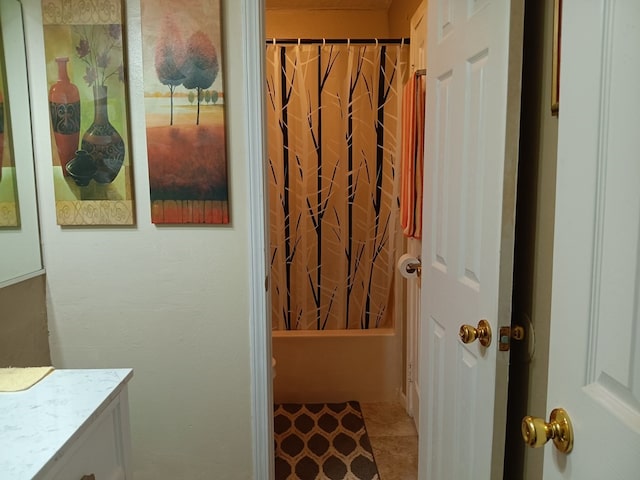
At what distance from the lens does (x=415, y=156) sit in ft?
6.31

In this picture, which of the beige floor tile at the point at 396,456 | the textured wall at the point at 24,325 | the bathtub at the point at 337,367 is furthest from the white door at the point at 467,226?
the textured wall at the point at 24,325

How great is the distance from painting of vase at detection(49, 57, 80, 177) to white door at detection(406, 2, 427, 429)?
151 cm

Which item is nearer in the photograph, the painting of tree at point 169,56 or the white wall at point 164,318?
the painting of tree at point 169,56

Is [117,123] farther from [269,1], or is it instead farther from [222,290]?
[269,1]

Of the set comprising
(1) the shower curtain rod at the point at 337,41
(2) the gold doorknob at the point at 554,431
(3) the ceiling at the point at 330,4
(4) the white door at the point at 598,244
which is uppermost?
(3) the ceiling at the point at 330,4

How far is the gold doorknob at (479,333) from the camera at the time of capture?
98 cm

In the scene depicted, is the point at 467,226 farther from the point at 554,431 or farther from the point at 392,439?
the point at 392,439

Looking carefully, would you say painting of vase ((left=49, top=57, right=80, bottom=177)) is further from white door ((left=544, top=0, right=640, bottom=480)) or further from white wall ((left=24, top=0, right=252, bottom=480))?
white door ((left=544, top=0, right=640, bottom=480))

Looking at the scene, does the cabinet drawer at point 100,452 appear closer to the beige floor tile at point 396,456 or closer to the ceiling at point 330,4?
the beige floor tile at point 396,456

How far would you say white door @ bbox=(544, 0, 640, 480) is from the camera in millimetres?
490

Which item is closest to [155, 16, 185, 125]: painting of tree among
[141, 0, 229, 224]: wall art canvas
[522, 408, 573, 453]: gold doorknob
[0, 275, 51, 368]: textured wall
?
[141, 0, 229, 224]: wall art canvas

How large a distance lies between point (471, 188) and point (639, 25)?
62 cm

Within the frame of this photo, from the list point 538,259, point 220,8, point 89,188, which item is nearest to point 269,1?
point 220,8

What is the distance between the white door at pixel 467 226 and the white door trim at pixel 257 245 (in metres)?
0.58
